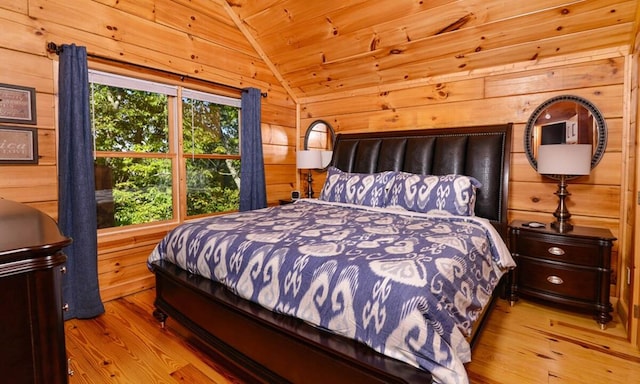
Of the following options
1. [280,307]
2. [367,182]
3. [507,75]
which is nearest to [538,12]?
[507,75]

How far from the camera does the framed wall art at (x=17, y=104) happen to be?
2.22 meters

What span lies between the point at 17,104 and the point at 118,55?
0.82m

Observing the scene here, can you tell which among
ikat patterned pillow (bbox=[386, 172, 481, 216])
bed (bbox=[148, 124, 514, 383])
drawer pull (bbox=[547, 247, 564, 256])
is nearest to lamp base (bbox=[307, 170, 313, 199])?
bed (bbox=[148, 124, 514, 383])

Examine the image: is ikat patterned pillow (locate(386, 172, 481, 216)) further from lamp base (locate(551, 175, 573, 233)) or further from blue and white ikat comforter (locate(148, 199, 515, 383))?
lamp base (locate(551, 175, 573, 233))

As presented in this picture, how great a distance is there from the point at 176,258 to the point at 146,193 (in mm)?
1279

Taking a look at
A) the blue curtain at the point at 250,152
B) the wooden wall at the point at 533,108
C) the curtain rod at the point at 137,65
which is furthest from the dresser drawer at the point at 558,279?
the curtain rod at the point at 137,65

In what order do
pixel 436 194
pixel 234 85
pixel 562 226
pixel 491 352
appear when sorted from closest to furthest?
pixel 491 352
pixel 562 226
pixel 436 194
pixel 234 85

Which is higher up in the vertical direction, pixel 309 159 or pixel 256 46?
pixel 256 46

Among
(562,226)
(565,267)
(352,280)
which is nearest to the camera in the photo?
(352,280)

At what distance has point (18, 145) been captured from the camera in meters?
2.29

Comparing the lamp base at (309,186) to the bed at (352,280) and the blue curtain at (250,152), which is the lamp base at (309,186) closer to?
the blue curtain at (250,152)

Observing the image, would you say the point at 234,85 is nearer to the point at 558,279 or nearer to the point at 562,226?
the point at 562,226

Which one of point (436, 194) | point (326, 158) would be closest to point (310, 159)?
point (326, 158)

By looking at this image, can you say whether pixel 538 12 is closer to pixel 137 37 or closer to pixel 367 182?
pixel 367 182
